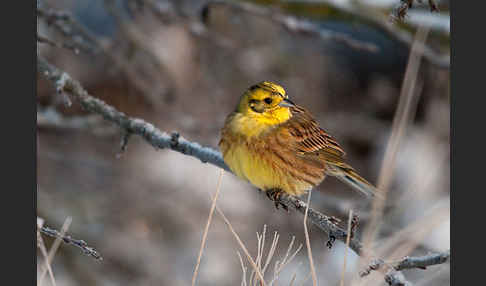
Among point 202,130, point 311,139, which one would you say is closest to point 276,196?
point 311,139

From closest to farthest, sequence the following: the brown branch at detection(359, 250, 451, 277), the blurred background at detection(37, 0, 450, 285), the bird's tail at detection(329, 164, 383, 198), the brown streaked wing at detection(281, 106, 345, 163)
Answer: the brown branch at detection(359, 250, 451, 277)
the bird's tail at detection(329, 164, 383, 198)
the brown streaked wing at detection(281, 106, 345, 163)
the blurred background at detection(37, 0, 450, 285)

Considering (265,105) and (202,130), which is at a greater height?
(202,130)

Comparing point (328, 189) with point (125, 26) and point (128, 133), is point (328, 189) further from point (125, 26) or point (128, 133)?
point (128, 133)

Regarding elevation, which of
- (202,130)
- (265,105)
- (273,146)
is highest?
(202,130)

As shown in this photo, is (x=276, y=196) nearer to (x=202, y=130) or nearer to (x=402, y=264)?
(x=402, y=264)

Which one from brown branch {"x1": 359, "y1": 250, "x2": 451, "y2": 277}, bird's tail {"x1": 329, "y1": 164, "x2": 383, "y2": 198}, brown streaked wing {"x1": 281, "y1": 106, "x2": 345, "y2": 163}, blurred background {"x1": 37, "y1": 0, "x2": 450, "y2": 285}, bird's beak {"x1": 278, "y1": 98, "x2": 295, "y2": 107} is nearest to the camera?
brown branch {"x1": 359, "y1": 250, "x2": 451, "y2": 277}

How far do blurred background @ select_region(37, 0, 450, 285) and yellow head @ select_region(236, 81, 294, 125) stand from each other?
4.49 feet

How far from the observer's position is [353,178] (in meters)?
2.38

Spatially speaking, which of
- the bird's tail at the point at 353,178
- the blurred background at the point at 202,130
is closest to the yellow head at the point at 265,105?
the bird's tail at the point at 353,178

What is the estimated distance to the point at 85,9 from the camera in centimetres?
470

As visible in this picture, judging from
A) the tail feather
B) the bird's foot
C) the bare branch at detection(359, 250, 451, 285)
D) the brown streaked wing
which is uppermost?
the brown streaked wing

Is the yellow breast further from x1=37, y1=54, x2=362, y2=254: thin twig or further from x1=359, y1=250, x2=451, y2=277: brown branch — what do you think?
x1=359, y1=250, x2=451, y2=277: brown branch

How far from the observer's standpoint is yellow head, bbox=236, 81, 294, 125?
2189 mm

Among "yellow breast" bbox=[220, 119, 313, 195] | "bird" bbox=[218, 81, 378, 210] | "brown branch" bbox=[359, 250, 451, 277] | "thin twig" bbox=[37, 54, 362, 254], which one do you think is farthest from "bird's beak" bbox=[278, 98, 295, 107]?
"brown branch" bbox=[359, 250, 451, 277]
